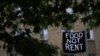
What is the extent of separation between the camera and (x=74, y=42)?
21.5 m

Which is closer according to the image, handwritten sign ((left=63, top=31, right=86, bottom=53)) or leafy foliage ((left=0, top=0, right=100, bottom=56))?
leafy foliage ((left=0, top=0, right=100, bottom=56))

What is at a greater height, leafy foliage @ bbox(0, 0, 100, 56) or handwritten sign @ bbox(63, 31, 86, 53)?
handwritten sign @ bbox(63, 31, 86, 53)

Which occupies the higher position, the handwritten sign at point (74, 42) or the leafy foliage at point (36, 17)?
the handwritten sign at point (74, 42)

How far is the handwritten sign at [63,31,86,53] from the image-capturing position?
20891mm

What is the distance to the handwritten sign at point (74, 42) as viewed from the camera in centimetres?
2089

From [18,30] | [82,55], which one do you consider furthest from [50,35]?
[18,30]

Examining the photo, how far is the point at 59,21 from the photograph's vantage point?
25.1 ft

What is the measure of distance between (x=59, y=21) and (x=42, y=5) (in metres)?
0.54

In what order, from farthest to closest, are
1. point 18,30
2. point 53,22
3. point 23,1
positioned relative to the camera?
1. point 18,30
2. point 53,22
3. point 23,1

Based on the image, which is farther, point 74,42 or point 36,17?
point 74,42

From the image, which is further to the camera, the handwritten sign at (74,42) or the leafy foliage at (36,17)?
the handwritten sign at (74,42)

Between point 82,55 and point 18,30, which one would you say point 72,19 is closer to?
point 18,30

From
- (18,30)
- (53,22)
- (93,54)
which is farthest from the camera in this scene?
(93,54)

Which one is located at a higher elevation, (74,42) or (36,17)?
(74,42)
